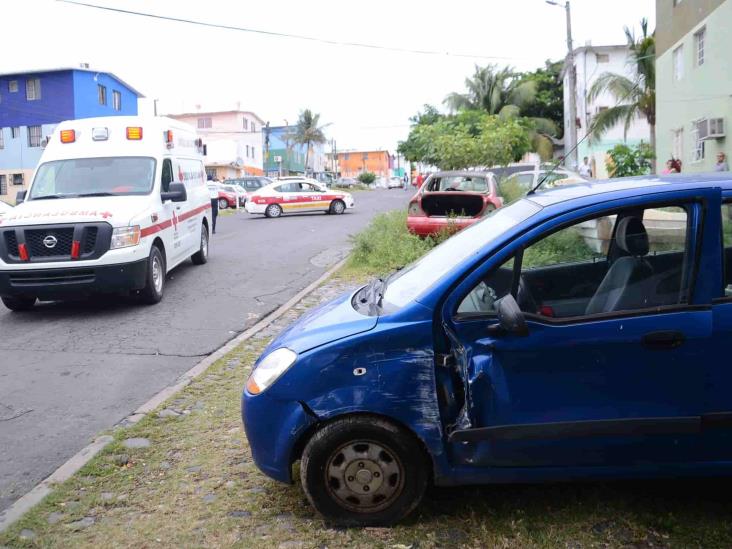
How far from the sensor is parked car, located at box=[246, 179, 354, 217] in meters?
26.9

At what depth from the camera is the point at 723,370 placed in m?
3.27

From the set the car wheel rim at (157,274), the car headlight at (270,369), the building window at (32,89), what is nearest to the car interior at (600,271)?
the car headlight at (270,369)

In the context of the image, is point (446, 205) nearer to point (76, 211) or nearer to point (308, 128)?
point (76, 211)

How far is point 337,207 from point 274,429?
2442 cm

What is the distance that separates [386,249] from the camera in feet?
39.1

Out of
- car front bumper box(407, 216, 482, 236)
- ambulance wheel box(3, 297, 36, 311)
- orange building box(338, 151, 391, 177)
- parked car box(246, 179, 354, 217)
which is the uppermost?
orange building box(338, 151, 391, 177)

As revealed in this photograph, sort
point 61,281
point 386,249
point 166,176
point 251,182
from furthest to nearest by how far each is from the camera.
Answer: point 251,182
point 386,249
point 166,176
point 61,281

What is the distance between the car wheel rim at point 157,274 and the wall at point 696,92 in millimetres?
14506

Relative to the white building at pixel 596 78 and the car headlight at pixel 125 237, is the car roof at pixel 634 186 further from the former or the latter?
the white building at pixel 596 78

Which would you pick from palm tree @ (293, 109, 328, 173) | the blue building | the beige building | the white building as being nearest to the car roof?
the white building

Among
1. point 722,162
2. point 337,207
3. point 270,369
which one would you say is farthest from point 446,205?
point 337,207

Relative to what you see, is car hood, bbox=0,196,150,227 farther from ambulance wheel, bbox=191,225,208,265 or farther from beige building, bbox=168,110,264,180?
beige building, bbox=168,110,264,180

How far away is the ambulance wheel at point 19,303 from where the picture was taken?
9.10 meters

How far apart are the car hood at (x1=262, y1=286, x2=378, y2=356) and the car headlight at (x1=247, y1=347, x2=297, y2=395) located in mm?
44
